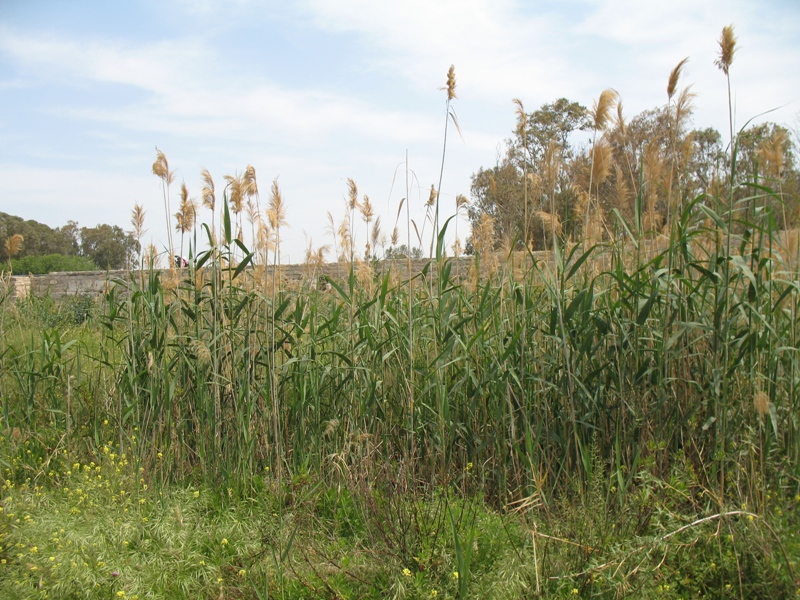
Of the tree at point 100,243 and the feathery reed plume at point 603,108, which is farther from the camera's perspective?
the tree at point 100,243

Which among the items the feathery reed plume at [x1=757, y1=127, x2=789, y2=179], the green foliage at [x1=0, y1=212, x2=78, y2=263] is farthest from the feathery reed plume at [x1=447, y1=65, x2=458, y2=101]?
the green foliage at [x1=0, y1=212, x2=78, y2=263]

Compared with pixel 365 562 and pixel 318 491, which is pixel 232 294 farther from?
pixel 365 562

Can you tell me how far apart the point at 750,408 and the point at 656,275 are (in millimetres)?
658

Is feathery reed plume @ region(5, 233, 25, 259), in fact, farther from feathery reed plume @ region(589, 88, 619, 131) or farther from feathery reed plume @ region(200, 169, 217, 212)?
feathery reed plume @ region(589, 88, 619, 131)

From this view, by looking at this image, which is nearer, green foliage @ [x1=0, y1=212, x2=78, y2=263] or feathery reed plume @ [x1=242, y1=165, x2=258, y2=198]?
feathery reed plume @ [x1=242, y1=165, x2=258, y2=198]

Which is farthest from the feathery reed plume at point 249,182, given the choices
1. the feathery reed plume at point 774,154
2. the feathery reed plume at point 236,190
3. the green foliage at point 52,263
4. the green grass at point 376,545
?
the green foliage at point 52,263

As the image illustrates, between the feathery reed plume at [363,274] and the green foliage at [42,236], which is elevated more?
the green foliage at [42,236]

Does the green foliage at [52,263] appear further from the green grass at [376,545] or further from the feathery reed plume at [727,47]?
the feathery reed plume at [727,47]

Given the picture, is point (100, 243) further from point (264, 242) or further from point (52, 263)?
point (264, 242)

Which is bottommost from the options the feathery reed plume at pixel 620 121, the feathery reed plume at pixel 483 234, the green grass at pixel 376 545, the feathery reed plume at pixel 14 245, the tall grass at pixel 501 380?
the green grass at pixel 376 545

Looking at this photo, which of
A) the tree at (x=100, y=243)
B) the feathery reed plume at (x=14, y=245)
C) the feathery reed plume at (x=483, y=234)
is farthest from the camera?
the tree at (x=100, y=243)

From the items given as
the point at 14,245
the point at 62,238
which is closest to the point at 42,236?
the point at 62,238

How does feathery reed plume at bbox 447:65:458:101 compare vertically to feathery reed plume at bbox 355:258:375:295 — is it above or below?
above

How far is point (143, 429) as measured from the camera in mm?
3480
